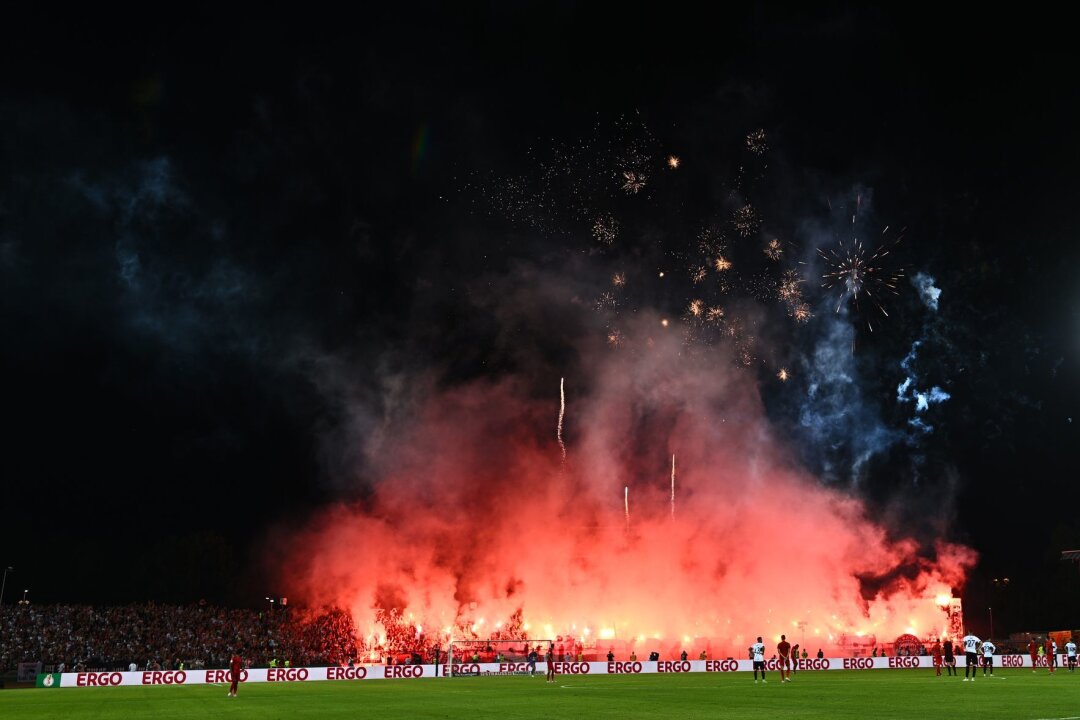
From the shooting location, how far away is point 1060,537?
114m

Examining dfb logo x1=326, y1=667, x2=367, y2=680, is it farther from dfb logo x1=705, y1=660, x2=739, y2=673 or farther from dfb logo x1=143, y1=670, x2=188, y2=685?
dfb logo x1=705, y1=660, x2=739, y2=673

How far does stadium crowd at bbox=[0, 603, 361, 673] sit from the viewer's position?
57.3 m

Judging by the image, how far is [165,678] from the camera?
49.1 metres

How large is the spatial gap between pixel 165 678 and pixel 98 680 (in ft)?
10.7

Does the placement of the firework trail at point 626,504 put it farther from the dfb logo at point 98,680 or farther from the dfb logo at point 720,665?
the dfb logo at point 98,680

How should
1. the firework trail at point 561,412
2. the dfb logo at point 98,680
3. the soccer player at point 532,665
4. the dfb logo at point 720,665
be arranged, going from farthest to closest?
the firework trail at point 561,412
the dfb logo at point 720,665
the soccer player at point 532,665
the dfb logo at point 98,680

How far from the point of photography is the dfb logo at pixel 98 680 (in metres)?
48.0

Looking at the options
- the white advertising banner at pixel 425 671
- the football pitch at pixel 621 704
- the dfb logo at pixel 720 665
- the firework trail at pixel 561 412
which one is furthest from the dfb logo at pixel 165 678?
the firework trail at pixel 561 412

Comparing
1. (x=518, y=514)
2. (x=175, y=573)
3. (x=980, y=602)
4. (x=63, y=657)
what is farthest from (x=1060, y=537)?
(x=63, y=657)

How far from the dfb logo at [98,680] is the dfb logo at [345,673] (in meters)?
10.7

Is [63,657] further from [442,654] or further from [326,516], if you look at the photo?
[326,516]

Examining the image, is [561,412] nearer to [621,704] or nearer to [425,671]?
[425,671]

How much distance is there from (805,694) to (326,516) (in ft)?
230

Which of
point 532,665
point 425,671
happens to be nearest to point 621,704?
point 425,671
